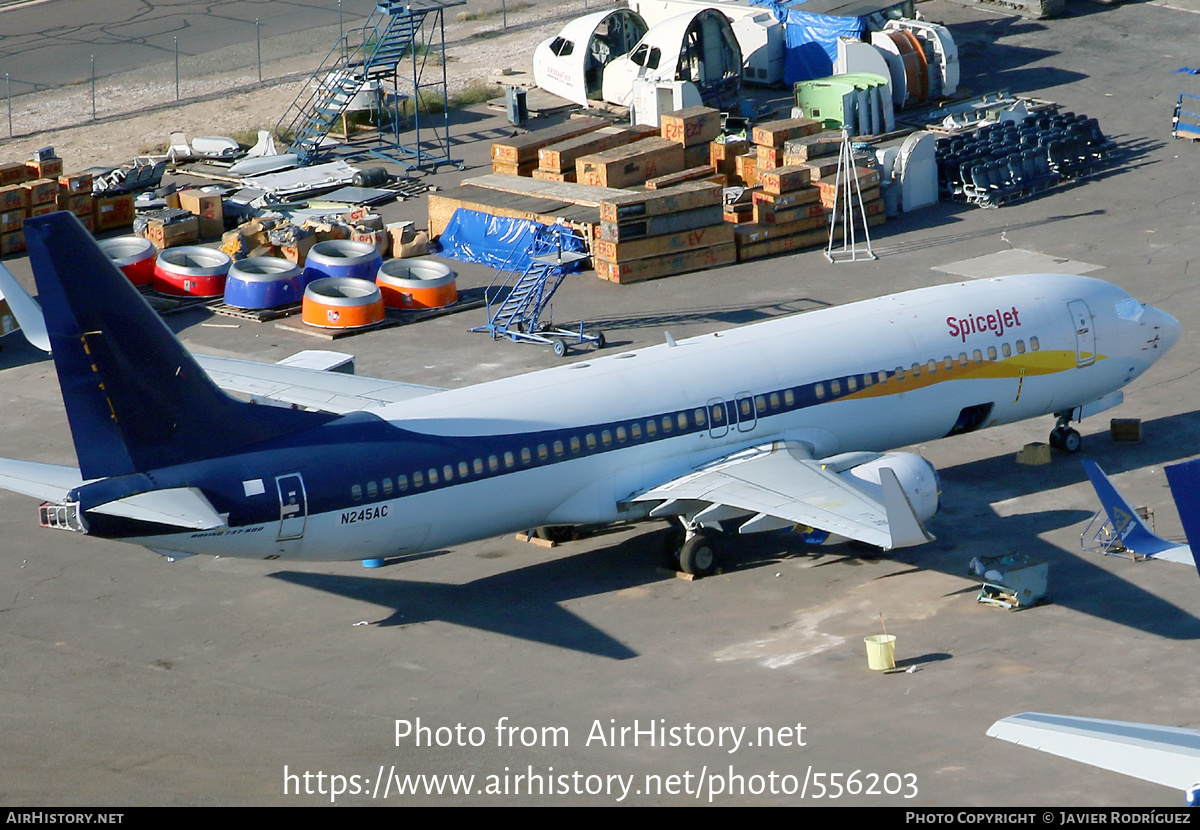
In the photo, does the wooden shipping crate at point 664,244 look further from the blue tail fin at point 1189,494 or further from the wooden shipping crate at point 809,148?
the blue tail fin at point 1189,494

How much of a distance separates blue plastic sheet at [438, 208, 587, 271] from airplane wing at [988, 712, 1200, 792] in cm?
3116

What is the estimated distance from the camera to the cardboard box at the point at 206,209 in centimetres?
5078

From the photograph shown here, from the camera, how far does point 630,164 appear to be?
165 feet

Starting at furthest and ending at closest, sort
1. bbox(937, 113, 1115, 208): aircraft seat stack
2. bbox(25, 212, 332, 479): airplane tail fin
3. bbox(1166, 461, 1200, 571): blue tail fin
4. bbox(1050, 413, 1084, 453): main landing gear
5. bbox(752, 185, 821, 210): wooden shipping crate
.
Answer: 1. bbox(937, 113, 1115, 208): aircraft seat stack
2. bbox(752, 185, 821, 210): wooden shipping crate
3. bbox(1050, 413, 1084, 453): main landing gear
4. bbox(25, 212, 332, 479): airplane tail fin
5. bbox(1166, 461, 1200, 571): blue tail fin

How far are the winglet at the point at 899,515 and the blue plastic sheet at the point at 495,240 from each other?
22295 millimetres

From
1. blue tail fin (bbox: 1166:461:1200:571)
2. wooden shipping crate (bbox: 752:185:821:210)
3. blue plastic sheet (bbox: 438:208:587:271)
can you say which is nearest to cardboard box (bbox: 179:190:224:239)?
blue plastic sheet (bbox: 438:208:587:271)

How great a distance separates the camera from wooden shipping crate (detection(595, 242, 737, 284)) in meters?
46.4

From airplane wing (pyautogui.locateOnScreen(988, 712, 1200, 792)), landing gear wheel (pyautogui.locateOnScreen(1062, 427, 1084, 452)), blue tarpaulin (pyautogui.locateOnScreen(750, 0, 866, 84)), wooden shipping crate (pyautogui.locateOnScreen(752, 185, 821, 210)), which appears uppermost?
blue tarpaulin (pyautogui.locateOnScreen(750, 0, 866, 84))

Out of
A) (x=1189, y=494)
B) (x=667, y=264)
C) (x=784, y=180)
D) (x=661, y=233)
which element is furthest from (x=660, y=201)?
(x=1189, y=494)

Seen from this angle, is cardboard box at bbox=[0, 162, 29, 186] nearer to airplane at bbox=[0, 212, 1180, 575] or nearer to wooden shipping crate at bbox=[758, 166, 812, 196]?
airplane at bbox=[0, 212, 1180, 575]

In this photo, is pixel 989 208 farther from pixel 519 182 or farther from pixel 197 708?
pixel 197 708

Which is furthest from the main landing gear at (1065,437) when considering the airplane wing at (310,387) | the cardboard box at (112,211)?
the cardboard box at (112,211)

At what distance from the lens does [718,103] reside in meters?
62.3
